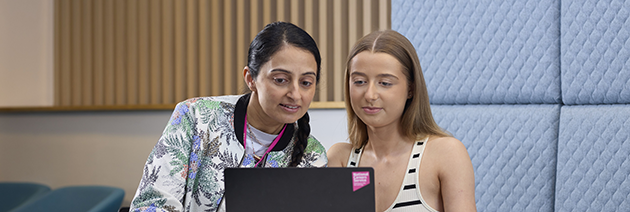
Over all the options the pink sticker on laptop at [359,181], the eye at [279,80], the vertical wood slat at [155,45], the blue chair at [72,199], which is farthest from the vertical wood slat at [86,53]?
the pink sticker on laptop at [359,181]

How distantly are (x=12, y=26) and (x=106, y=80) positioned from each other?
0.60m

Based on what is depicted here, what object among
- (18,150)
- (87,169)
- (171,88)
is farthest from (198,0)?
(18,150)

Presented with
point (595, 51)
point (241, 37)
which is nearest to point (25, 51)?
point (241, 37)

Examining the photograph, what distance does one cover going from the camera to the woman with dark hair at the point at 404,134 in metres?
1.14

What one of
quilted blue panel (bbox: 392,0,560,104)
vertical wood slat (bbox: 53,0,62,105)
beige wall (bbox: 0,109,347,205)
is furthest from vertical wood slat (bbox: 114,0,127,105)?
quilted blue panel (bbox: 392,0,560,104)

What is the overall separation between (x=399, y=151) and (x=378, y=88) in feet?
0.72

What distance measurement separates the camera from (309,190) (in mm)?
787

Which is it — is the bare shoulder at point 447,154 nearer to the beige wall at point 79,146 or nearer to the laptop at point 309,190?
the laptop at point 309,190

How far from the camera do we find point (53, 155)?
98.7 inches

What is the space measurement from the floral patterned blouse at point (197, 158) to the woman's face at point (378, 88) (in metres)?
0.22

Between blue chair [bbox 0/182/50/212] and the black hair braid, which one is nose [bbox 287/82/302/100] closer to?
the black hair braid

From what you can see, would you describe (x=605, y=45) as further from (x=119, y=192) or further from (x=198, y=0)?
(x=119, y=192)

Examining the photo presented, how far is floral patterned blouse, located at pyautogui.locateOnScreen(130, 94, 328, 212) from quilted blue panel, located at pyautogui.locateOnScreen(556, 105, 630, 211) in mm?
855

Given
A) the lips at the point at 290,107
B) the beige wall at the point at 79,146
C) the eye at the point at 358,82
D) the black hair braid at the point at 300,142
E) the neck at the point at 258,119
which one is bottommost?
the beige wall at the point at 79,146
